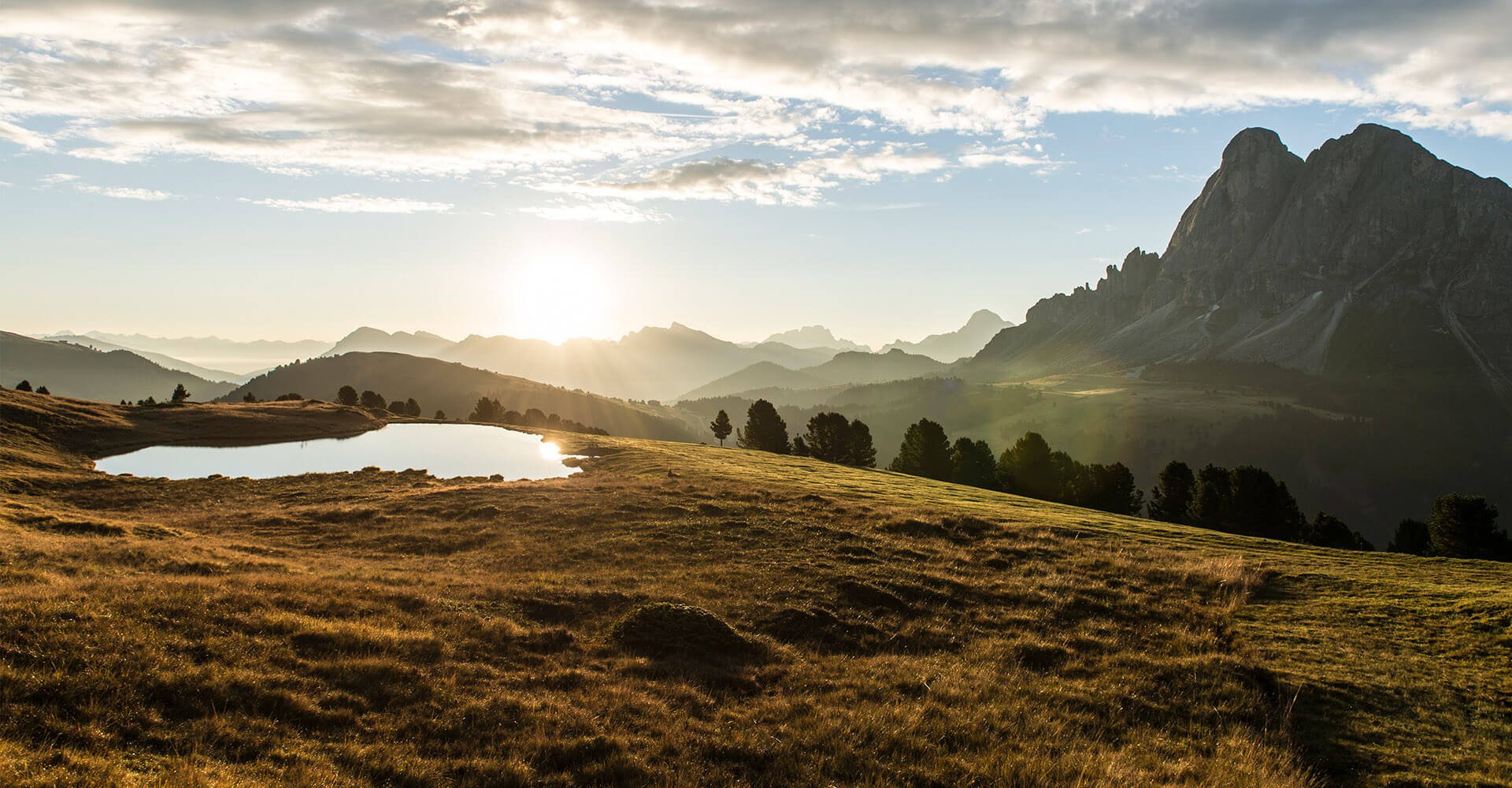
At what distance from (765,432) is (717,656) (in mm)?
114147

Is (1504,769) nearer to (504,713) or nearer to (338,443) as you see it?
(504,713)

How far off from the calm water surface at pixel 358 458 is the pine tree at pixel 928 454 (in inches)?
2556

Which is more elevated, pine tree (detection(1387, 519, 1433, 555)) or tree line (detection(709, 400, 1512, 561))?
tree line (detection(709, 400, 1512, 561))

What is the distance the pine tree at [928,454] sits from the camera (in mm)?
116625

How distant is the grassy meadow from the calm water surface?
1803 centimetres

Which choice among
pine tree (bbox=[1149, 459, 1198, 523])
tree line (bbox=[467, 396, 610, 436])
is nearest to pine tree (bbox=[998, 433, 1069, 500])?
pine tree (bbox=[1149, 459, 1198, 523])

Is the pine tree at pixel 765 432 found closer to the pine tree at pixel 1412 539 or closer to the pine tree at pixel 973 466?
the pine tree at pixel 973 466

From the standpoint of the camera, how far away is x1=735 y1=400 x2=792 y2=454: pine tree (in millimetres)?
131625

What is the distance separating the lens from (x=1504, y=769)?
13.8 m

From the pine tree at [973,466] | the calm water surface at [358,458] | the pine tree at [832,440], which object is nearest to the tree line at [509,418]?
the pine tree at [832,440]

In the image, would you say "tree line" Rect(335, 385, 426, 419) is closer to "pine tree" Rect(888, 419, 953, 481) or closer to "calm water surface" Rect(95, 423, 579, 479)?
"calm water surface" Rect(95, 423, 579, 479)

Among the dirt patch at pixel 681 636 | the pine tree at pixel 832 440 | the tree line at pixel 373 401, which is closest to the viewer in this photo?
the dirt patch at pixel 681 636

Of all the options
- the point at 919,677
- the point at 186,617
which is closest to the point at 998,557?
the point at 919,677

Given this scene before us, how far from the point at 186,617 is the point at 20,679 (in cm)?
394
